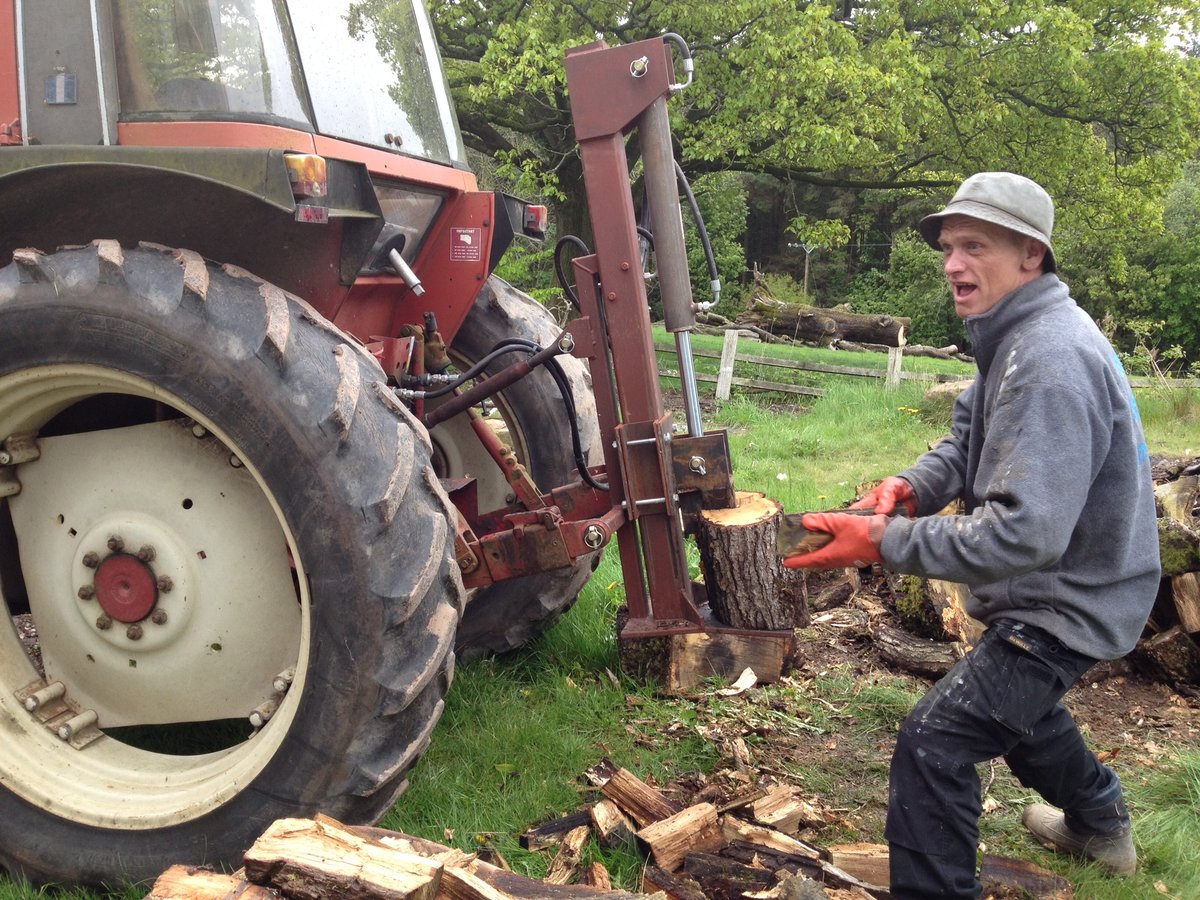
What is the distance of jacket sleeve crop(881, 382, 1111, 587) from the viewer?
2.20 m

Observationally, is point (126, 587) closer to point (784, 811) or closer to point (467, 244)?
point (467, 244)

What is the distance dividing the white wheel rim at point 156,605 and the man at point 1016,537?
1456mm

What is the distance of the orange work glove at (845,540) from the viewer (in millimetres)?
2449

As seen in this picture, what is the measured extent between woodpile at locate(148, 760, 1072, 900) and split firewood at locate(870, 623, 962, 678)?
43.1 inches

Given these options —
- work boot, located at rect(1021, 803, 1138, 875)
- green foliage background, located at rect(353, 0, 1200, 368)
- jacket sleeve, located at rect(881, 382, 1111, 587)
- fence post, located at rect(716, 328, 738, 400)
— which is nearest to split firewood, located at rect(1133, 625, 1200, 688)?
work boot, located at rect(1021, 803, 1138, 875)

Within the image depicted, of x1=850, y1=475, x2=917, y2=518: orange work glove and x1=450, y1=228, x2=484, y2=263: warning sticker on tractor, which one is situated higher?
x1=450, y1=228, x2=484, y2=263: warning sticker on tractor

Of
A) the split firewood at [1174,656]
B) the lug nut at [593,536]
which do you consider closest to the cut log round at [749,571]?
the lug nut at [593,536]

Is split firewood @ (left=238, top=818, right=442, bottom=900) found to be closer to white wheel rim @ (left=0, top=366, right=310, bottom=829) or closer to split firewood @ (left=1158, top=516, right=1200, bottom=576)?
white wheel rim @ (left=0, top=366, right=310, bottom=829)

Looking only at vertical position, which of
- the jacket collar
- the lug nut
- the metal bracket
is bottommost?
the metal bracket

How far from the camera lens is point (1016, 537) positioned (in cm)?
220

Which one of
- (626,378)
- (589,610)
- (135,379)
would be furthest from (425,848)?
(589,610)

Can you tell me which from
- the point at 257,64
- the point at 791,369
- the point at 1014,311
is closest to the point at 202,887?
the point at 257,64

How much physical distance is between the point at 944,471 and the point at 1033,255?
2.24 feet

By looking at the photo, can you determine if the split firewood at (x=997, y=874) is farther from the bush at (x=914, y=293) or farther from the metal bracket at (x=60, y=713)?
the bush at (x=914, y=293)
